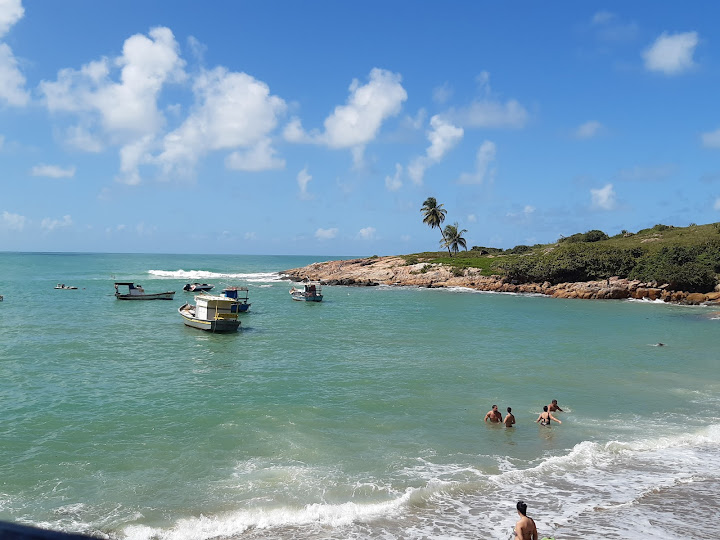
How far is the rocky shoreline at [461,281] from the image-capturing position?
219 feet

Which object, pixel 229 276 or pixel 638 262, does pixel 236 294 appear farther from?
pixel 229 276

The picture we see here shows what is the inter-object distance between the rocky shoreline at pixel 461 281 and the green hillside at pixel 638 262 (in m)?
1.82

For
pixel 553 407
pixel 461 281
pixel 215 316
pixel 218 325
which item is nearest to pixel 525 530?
pixel 553 407

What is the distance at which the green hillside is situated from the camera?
66500mm

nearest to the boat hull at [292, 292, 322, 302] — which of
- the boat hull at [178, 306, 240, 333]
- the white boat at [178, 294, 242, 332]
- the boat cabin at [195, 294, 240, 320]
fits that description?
the white boat at [178, 294, 242, 332]

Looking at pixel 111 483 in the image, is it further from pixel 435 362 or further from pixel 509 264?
pixel 509 264

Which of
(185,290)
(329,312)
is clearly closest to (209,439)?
(329,312)

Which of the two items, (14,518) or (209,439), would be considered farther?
(209,439)

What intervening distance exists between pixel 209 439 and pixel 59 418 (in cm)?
686

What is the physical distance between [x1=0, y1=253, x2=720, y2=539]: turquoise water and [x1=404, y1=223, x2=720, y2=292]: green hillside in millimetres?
30799

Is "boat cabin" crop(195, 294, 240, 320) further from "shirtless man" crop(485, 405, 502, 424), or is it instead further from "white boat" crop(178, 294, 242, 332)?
"shirtless man" crop(485, 405, 502, 424)

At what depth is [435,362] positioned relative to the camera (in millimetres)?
31516

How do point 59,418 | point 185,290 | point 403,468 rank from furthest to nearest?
1. point 185,290
2. point 59,418
3. point 403,468

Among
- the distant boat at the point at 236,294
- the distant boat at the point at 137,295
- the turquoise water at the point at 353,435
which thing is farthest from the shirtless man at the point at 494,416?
the distant boat at the point at 137,295
